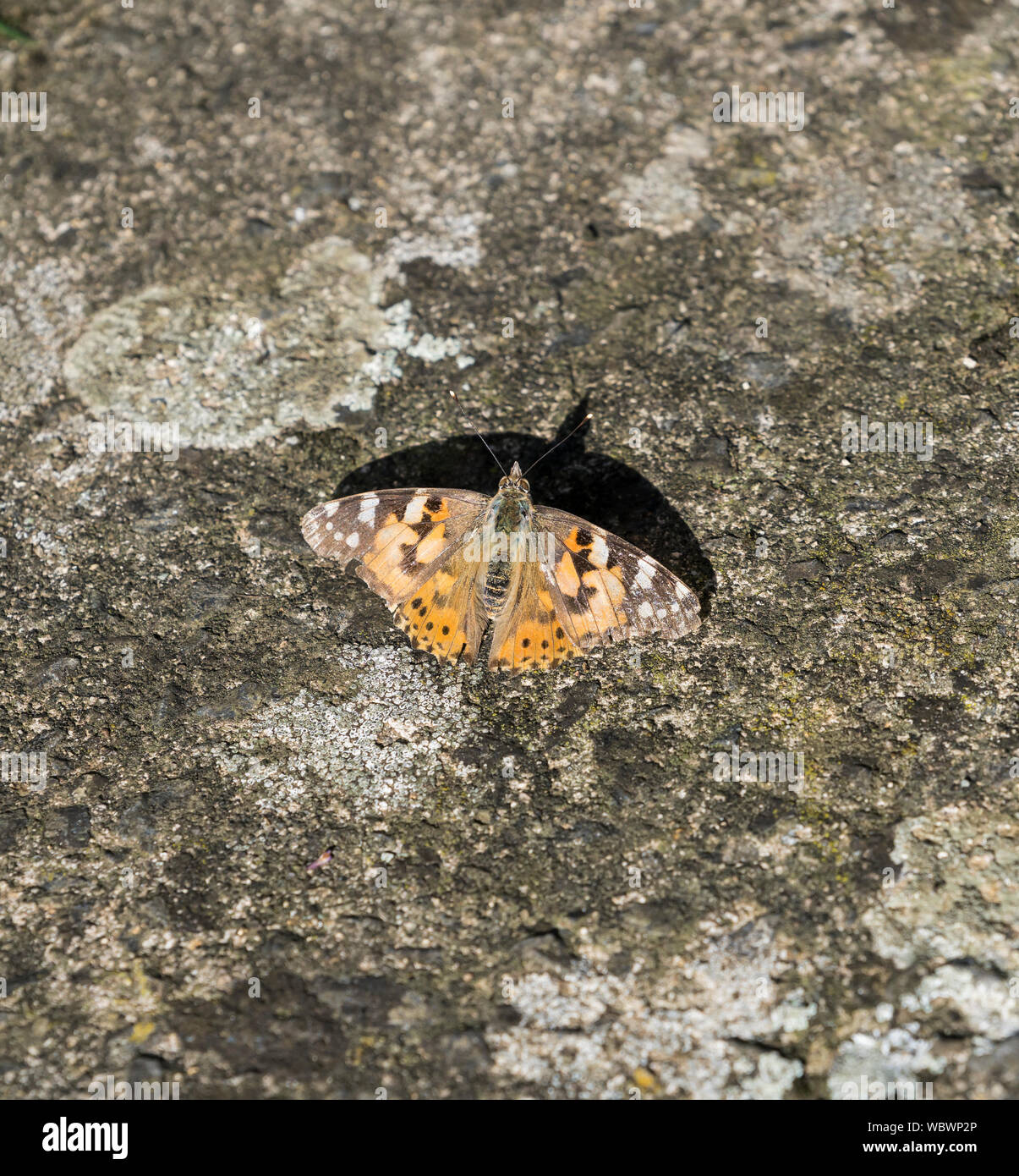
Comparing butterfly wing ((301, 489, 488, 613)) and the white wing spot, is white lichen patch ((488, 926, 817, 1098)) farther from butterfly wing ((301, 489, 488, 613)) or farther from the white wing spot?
the white wing spot

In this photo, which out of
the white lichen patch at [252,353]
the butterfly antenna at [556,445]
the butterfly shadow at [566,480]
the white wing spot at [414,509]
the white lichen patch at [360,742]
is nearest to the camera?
the white lichen patch at [360,742]

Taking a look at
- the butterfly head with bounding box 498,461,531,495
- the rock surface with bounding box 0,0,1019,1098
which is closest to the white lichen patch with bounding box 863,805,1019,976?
the rock surface with bounding box 0,0,1019,1098

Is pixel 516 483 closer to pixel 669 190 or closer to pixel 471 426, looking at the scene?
pixel 471 426

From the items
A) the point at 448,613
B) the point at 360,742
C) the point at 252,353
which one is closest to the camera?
the point at 360,742

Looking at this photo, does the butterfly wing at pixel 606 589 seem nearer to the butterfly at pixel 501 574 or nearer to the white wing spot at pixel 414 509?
the butterfly at pixel 501 574

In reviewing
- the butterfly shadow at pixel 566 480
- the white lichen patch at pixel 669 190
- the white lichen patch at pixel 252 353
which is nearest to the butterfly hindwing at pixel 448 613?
the butterfly shadow at pixel 566 480

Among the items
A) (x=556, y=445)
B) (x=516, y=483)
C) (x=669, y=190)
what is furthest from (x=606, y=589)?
(x=669, y=190)
